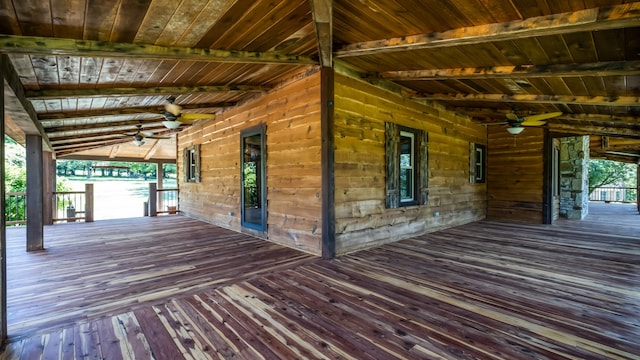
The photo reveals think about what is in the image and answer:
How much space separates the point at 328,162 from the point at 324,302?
1932 millimetres

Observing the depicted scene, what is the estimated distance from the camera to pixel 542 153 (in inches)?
281

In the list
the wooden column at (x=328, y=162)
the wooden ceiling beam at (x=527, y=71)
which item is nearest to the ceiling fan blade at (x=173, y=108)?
the wooden column at (x=328, y=162)

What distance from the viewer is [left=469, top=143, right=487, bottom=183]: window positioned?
715 centimetres

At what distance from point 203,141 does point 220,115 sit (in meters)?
1.21

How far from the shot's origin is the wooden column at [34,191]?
14.9 ft

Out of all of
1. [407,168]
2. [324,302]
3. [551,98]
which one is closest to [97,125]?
[324,302]

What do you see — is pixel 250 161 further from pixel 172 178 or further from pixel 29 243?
pixel 172 178

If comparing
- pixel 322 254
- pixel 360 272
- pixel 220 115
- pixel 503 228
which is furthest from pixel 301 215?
pixel 503 228

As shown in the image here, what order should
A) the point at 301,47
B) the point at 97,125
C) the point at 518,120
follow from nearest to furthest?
the point at 301,47 → the point at 518,120 → the point at 97,125

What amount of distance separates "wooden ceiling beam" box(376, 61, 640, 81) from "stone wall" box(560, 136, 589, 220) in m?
6.35

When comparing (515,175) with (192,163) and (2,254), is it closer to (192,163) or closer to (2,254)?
(192,163)

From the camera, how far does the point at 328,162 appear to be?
13.1 feet

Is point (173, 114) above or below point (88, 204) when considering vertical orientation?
above

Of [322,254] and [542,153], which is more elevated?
[542,153]
